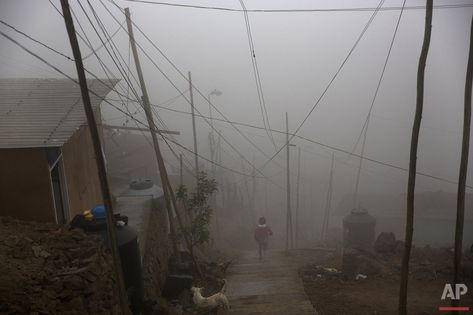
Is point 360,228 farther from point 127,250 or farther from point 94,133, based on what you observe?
point 94,133

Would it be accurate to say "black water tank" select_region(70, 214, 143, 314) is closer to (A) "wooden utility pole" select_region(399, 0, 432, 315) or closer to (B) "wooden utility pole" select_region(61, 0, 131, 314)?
(B) "wooden utility pole" select_region(61, 0, 131, 314)

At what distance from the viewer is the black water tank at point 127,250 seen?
25.1ft

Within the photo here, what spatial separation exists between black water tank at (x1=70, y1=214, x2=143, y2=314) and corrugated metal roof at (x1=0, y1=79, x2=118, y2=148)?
5.71 feet

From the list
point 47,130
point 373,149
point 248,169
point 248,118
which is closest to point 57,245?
point 47,130

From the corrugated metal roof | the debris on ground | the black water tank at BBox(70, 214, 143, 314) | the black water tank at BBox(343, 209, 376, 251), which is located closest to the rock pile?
the black water tank at BBox(70, 214, 143, 314)

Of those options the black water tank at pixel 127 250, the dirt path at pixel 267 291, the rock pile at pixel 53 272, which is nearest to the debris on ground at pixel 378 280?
the dirt path at pixel 267 291

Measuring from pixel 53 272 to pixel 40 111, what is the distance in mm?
5424

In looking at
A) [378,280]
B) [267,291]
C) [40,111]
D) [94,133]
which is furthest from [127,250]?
[378,280]

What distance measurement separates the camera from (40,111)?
982cm

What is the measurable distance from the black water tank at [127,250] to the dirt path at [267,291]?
2.85 m

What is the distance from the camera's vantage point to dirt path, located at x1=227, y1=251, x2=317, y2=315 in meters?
9.94

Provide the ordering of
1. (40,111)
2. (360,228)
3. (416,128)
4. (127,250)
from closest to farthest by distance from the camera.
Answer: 1. (416,128)
2. (127,250)
3. (40,111)
4. (360,228)

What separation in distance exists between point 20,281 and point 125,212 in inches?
295

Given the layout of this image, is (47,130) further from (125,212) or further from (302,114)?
(302,114)
